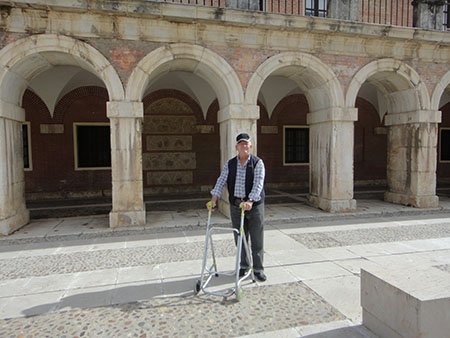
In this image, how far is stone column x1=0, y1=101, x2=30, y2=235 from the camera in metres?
6.01

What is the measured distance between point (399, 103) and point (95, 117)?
1006 centimetres

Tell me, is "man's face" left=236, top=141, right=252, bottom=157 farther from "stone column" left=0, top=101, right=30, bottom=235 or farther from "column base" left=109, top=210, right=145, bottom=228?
"stone column" left=0, top=101, right=30, bottom=235

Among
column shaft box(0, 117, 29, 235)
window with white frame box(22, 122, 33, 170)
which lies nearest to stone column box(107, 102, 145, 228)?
column shaft box(0, 117, 29, 235)

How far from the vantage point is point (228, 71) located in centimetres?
685

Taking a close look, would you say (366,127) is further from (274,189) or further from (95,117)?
(95,117)

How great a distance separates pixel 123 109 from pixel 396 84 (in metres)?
7.30

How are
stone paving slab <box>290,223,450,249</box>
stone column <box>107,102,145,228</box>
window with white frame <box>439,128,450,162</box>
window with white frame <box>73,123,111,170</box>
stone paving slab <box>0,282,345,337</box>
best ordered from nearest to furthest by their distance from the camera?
stone paving slab <box>0,282,345,337</box>
stone paving slab <box>290,223,450,249</box>
stone column <box>107,102,145,228</box>
window with white frame <box>73,123,111,170</box>
window with white frame <box>439,128,450,162</box>

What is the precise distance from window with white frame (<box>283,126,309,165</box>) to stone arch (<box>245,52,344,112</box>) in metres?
4.67

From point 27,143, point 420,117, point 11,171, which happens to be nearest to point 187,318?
point 11,171

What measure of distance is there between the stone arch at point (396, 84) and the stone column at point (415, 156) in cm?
28

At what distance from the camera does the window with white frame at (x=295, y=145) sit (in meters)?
13.0

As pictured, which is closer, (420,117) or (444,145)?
(420,117)

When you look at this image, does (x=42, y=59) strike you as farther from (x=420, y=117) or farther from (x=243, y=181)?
(x=420, y=117)

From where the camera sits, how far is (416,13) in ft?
28.1
